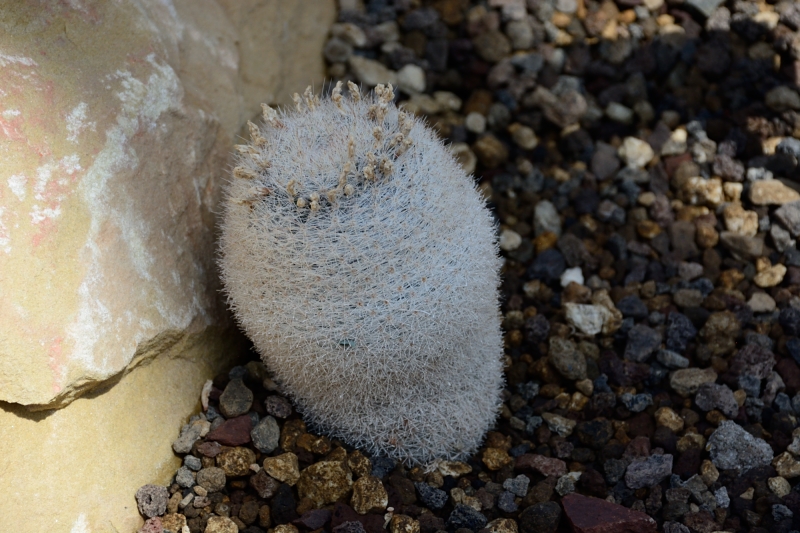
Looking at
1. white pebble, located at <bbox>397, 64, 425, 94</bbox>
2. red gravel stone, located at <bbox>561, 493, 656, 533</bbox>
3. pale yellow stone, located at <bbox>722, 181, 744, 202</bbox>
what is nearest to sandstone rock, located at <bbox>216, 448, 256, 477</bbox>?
red gravel stone, located at <bbox>561, 493, 656, 533</bbox>

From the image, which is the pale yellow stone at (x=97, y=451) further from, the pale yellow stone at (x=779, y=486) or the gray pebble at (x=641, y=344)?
the pale yellow stone at (x=779, y=486)

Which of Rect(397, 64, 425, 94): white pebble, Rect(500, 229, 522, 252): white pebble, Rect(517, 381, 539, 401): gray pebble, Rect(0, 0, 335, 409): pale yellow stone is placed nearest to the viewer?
Rect(0, 0, 335, 409): pale yellow stone

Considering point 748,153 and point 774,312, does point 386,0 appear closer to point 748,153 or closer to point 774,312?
point 748,153

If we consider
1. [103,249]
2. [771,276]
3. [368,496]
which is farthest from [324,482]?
[771,276]

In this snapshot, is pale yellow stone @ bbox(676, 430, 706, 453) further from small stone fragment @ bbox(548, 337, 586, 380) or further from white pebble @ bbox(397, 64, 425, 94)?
white pebble @ bbox(397, 64, 425, 94)

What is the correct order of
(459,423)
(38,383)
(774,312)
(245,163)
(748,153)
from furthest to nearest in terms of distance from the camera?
(748,153) → (774,312) → (459,423) → (245,163) → (38,383)

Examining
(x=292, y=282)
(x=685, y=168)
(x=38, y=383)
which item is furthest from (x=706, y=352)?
(x=38, y=383)
